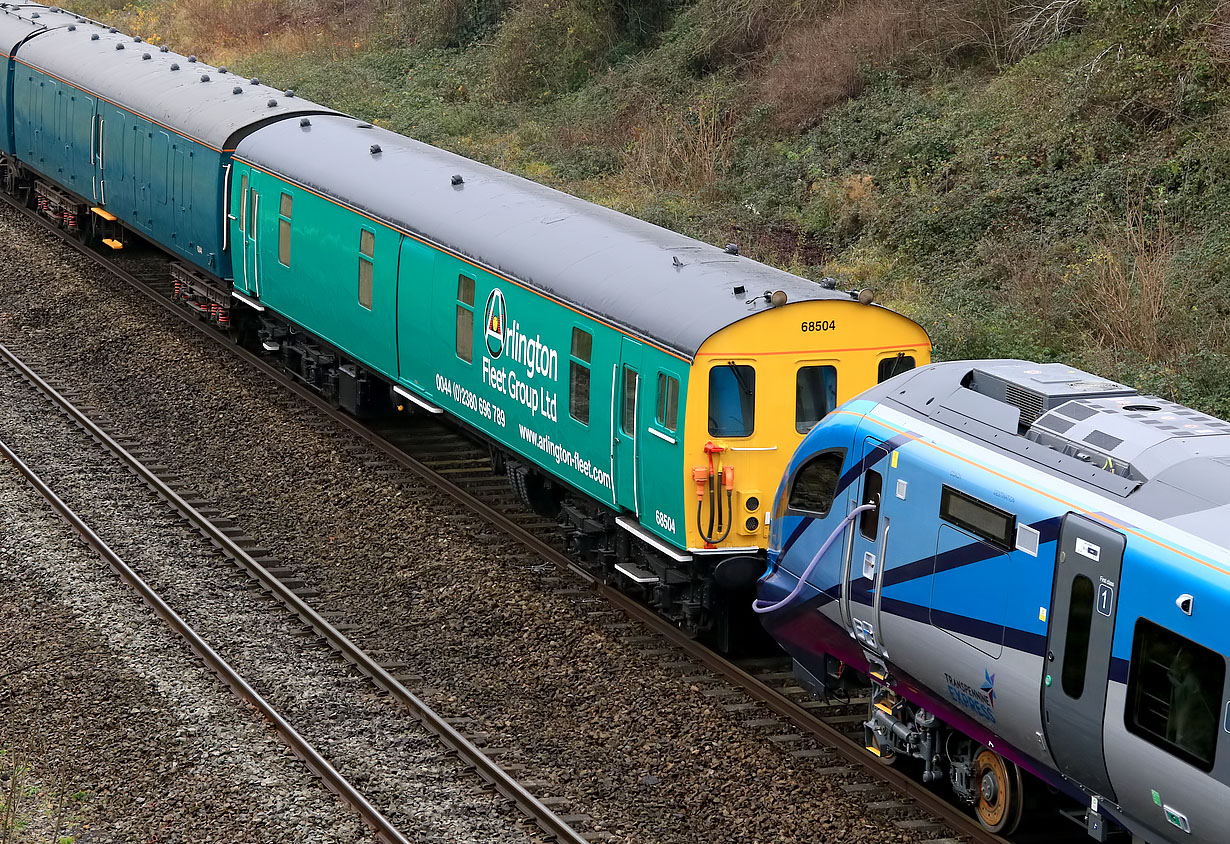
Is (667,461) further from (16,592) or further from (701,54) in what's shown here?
(701,54)

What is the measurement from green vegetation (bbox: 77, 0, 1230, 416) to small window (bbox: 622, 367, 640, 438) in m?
6.43

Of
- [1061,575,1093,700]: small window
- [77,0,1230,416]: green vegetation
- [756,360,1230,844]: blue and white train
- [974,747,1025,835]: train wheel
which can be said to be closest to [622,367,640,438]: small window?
[756,360,1230,844]: blue and white train

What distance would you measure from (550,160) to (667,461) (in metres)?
19.4

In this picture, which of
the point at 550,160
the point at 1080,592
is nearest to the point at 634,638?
the point at 1080,592

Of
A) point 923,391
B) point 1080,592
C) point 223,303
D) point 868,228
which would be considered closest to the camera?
point 1080,592

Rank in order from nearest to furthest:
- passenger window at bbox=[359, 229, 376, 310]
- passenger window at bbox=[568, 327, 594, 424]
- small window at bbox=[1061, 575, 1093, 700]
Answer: small window at bbox=[1061, 575, 1093, 700] → passenger window at bbox=[568, 327, 594, 424] → passenger window at bbox=[359, 229, 376, 310]

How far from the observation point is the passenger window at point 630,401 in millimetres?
12336

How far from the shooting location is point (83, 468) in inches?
654

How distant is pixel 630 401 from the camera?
12.4 metres

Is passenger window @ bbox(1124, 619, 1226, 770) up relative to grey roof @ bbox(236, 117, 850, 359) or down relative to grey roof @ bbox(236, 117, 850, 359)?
down

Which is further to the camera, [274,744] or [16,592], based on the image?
[16,592]

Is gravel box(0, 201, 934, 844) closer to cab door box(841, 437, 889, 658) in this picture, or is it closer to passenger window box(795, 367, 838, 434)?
cab door box(841, 437, 889, 658)

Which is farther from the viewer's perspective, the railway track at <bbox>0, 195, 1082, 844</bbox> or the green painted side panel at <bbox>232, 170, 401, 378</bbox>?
the green painted side panel at <bbox>232, 170, 401, 378</bbox>

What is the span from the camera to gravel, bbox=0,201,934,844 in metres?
10.4
